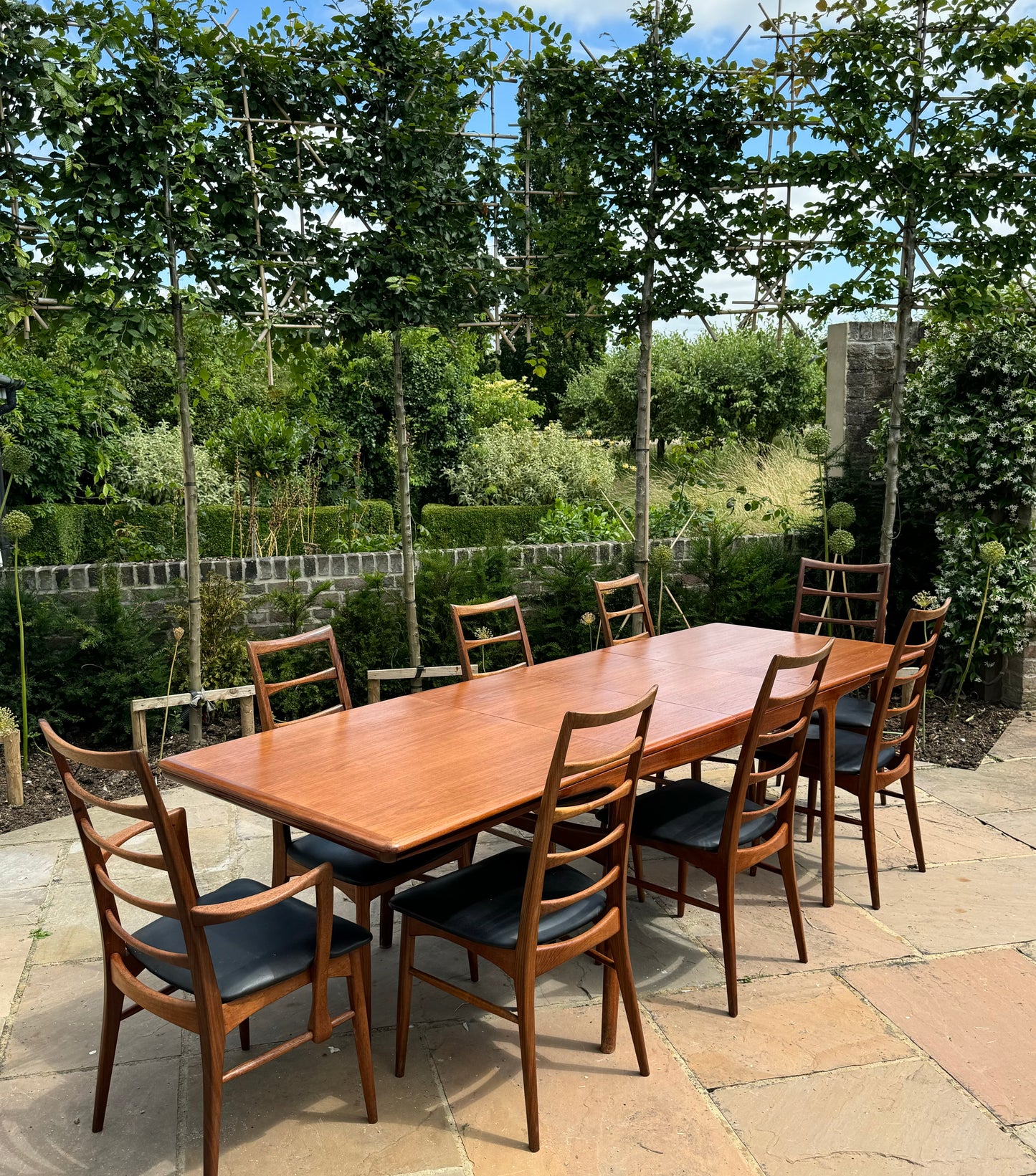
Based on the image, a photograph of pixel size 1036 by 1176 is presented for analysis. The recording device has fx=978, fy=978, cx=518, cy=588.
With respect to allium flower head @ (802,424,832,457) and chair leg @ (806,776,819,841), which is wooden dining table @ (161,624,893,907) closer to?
chair leg @ (806,776,819,841)

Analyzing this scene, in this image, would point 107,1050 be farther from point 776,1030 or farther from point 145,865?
point 776,1030

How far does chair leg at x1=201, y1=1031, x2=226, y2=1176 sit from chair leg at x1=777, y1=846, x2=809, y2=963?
167cm

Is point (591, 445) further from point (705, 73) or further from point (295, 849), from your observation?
point (295, 849)

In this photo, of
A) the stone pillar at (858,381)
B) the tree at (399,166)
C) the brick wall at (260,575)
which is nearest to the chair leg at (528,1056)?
the tree at (399,166)

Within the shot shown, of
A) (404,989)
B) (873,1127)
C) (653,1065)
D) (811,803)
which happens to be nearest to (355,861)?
(404,989)

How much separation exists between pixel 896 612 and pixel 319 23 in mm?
4532

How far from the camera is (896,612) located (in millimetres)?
5969

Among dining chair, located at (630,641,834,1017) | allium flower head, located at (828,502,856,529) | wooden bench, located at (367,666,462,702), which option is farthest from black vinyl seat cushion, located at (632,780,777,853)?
allium flower head, located at (828,502,856,529)

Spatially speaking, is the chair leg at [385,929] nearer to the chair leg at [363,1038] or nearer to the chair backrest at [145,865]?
the chair leg at [363,1038]

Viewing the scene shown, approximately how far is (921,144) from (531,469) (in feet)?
18.9

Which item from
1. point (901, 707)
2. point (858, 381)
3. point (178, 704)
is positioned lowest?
point (178, 704)

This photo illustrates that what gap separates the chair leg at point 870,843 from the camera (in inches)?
127

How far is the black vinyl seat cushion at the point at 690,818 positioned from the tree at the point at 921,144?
307cm

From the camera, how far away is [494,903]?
2.31 m
